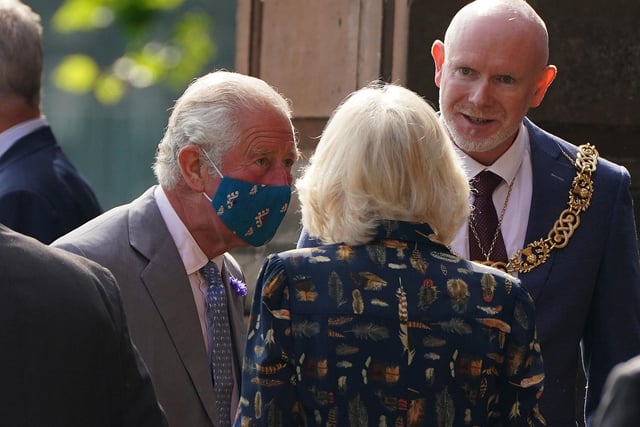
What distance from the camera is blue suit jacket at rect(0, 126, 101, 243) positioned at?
5.73 metres

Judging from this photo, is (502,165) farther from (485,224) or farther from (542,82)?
(542,82)

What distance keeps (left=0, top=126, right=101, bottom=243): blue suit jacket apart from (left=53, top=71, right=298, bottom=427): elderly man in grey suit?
101 cm

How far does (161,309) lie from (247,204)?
1.38ft

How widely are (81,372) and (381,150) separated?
3.27 ft

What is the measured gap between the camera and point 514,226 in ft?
16.6

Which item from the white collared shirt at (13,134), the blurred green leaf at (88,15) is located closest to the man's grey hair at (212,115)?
the blurred green leaf at (88,15)

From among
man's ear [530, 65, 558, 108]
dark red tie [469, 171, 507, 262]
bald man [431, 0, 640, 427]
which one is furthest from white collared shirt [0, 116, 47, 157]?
man's ear [530, 65, 558, 108]

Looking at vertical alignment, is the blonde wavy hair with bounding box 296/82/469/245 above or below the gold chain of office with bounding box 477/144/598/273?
above

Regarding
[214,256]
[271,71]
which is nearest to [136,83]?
[214,256]

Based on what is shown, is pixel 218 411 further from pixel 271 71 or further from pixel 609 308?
pixel 271 71

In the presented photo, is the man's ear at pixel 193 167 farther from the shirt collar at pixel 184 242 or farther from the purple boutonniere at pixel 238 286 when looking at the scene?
the purple boutonniere at pixel 238 286

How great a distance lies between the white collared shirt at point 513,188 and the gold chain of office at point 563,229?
0.07 metres

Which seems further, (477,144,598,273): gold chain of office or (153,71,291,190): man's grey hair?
(477,144,598,273): gold chain of office

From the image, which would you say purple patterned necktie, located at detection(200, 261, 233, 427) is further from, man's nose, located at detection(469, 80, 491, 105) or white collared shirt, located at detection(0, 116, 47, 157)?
white collared shirt, located at detection(0, 116, 47, 157)
